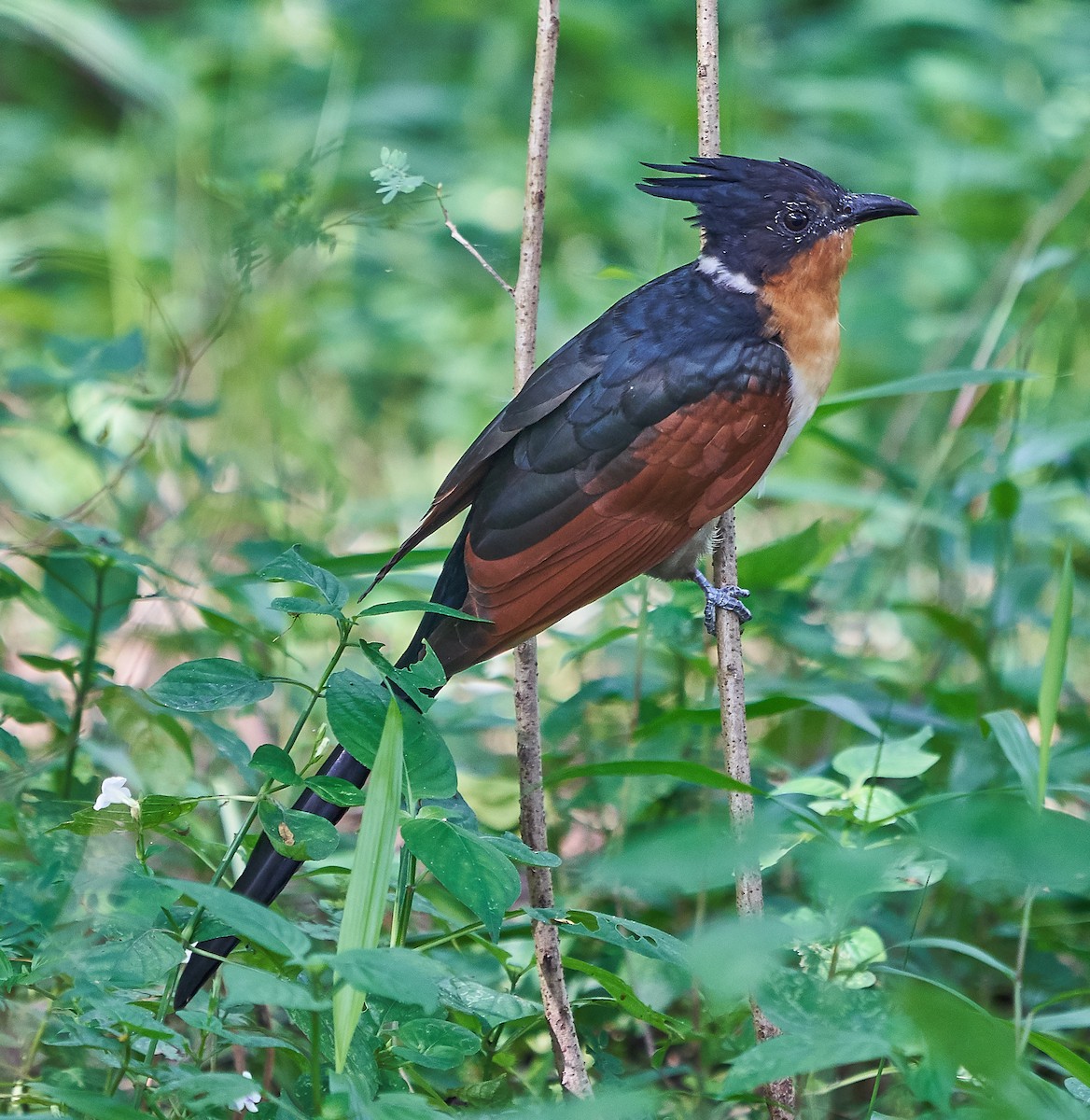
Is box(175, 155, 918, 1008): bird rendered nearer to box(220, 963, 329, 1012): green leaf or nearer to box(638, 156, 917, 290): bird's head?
box(638, 156, 917, 290): bird's head

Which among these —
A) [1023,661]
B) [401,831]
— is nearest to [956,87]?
[1023,661]

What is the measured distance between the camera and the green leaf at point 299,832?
1.46m

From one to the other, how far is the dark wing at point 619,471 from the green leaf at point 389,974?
911mm

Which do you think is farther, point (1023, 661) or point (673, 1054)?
point (1023, 661)

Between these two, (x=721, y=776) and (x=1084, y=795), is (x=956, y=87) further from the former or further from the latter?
(x=721, y=776)

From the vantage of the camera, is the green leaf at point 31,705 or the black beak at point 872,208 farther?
the black beak at point 872,208

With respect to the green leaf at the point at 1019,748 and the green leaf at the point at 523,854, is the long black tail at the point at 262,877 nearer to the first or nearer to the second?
the green leaf at the point at 523,854

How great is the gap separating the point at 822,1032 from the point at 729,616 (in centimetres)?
73

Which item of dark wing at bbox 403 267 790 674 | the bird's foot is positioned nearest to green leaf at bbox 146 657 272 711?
dark wing at bbox 403 267 790 674

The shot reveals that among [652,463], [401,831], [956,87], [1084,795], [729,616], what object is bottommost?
[401,831]

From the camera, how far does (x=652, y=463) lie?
2.14 m

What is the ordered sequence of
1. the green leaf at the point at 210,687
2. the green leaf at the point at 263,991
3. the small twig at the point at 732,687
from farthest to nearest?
the small twig at the point at 732,687 → the green leaf at the point at 210,687 → the green leaf at the point at 263,991

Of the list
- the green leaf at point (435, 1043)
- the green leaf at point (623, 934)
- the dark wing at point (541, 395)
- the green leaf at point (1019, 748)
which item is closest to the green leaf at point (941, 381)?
the dark wing at point (541, 395)

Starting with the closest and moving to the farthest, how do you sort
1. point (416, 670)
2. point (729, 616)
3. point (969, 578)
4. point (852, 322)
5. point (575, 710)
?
point (416, 670)
point (729, 616)
point (575, 710)
point (969, 578)
point (852, 322)
